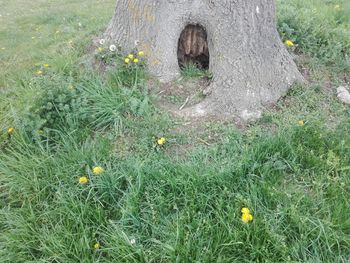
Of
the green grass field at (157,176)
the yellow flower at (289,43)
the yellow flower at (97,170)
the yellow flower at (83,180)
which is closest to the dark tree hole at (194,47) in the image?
the green grass field at (157,176)

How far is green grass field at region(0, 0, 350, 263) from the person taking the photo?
2033mm

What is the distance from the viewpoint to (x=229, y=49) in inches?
129

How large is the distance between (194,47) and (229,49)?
601 millimetres

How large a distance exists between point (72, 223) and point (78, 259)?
0.25 metres

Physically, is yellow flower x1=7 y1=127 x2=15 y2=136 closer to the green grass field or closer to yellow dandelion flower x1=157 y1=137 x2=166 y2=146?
the green grass field

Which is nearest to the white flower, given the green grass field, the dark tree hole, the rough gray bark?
the green grass field

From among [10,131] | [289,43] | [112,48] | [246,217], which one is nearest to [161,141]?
[246,217]

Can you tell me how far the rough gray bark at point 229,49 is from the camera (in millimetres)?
3213

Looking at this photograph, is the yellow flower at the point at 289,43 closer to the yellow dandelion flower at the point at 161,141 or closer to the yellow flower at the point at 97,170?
the yellow dandelion flower at the point at 161,141

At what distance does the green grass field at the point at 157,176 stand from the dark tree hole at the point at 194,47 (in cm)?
28

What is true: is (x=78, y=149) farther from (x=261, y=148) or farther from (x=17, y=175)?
(x=261, y=148)

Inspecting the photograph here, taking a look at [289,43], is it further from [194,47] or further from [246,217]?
[246,217]

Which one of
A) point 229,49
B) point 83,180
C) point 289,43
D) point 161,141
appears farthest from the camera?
point 289,43

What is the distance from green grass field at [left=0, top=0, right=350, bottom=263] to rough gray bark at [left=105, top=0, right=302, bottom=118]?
20 cm
